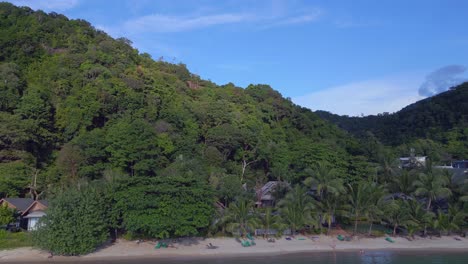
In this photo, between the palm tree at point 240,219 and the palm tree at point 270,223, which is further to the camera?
the palm tree at point 270,223

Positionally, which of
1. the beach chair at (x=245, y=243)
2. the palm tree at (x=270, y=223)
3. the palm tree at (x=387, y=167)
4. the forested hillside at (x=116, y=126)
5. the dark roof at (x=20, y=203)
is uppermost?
the forested hillside at (x=116, y=126)

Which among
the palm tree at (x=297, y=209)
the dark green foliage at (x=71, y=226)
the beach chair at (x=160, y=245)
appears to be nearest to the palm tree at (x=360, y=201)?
the palm tree at (x=297, y=209)

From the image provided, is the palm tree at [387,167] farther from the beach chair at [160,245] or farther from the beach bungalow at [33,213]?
the beach bungalow at [33,213]

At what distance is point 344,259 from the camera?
27.0m

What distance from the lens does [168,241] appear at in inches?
1113

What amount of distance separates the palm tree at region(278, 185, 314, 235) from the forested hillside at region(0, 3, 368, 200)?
250 inches

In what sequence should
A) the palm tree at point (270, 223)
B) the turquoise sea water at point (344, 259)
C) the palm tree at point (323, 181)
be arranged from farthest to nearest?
the palm tree at point (323, 181) < the palm tree at point (270, 223) < the turquoise sea water at point (344, 259)

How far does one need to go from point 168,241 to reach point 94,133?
55.7ft

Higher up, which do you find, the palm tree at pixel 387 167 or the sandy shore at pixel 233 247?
the palm tree at pixel 387 167

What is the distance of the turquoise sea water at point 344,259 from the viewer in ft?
83.9

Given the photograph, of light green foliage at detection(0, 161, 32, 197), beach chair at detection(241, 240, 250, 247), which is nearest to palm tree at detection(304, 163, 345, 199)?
beach chair at detection(241, 240, 250, 247)

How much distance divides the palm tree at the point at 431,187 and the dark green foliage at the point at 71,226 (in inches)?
1057

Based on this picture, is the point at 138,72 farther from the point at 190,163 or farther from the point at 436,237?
the point at 436,237

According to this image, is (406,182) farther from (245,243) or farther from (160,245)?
(160,245)
